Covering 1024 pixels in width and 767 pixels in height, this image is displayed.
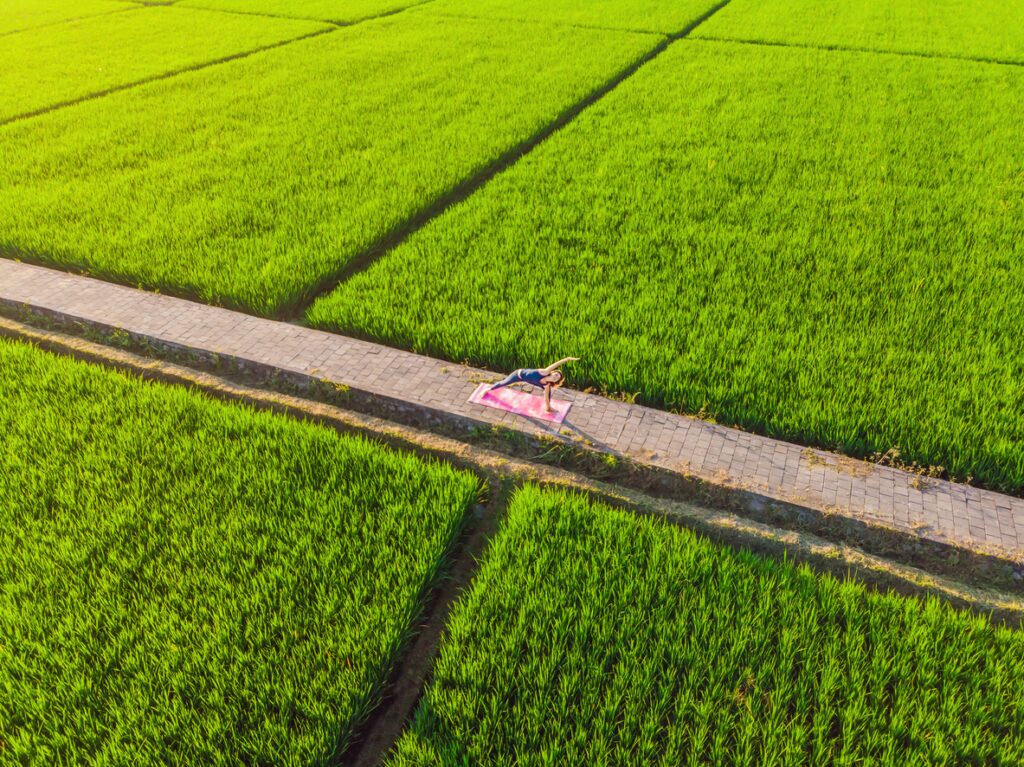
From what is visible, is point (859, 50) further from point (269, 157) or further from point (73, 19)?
point (73, 19)

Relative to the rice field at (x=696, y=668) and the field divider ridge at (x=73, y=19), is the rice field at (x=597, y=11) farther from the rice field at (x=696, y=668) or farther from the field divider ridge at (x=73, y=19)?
the rice field at (x=696, y=668)

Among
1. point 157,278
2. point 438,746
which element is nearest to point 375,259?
point 157,278

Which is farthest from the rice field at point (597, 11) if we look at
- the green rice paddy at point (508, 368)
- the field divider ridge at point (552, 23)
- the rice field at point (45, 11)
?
the rice field at point (45, 11)

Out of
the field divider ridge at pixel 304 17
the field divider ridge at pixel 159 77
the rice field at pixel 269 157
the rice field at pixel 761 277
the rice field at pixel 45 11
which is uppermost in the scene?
the rice field at pixel 45 11

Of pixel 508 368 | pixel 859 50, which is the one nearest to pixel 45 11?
pixel 859 50

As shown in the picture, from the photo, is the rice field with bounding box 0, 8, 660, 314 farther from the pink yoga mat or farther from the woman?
the woman
